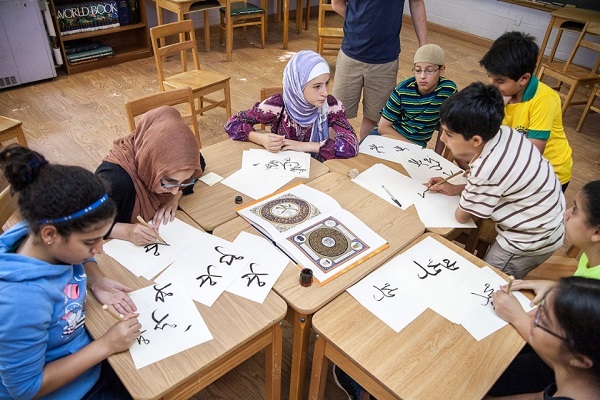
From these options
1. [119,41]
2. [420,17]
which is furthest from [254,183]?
[119,41]

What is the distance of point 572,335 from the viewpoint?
93 centimetres

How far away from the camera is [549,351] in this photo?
101 cm

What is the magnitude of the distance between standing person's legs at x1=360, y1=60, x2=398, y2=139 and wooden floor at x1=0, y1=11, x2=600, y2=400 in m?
0.98

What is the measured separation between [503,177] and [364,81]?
145 cm

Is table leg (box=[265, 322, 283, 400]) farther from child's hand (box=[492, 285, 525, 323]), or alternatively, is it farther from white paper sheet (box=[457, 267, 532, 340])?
child's hand (box=[492, 285, 525, 323])

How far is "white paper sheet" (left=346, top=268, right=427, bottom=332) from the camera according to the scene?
1233 millimetres

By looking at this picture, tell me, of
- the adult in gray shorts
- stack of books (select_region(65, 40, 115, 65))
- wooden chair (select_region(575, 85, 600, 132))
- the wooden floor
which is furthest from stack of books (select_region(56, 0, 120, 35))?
wooden chair (select_region(575, 85, 600, 132))

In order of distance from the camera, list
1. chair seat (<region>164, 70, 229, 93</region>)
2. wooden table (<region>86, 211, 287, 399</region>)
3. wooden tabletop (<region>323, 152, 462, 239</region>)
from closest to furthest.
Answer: wooden table (<region>86, 211, 287, 399</region>) < wooden tabletop (<region>323, 152, 462, 239</region>) < chair seat (<region>164, 70, 229, 93</region>)

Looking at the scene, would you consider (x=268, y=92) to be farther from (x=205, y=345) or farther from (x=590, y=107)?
(x=590, y=107)

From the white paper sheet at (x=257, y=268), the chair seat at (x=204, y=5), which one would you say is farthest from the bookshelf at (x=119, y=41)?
the white paper sheet at (x=257, y=268)

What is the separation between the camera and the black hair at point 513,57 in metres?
1.82

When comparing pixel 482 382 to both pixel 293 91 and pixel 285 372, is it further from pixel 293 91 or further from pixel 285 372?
pixel 293 91

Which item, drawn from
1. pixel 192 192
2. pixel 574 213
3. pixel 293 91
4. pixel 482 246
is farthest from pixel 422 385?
pixel 293 91

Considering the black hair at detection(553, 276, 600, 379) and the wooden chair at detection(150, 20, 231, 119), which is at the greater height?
the black hair at detection(553, 276, 600, 379)
